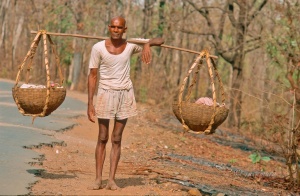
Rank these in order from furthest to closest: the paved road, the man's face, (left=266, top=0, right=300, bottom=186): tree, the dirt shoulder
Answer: (left=266, top=0, right=300, bottom=186): tree
the dirt shoulder
the paved road
the man's face

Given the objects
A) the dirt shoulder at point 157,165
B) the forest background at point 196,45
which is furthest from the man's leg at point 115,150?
the forest background at point 196,45

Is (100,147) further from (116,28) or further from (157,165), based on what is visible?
(157,165)

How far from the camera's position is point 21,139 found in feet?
40.1

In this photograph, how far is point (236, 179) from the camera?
1229 centimetres

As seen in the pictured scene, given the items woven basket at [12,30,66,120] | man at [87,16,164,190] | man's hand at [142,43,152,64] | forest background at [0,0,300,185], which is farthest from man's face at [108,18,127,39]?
forest background at [0,0,300,185]

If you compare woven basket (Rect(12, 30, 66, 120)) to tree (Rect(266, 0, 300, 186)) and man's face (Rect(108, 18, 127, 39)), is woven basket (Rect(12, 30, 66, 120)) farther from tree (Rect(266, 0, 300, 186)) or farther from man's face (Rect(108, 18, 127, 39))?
tree (Rect(266, 0, 300, 186))

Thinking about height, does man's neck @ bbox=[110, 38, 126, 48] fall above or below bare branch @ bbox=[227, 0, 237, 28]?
below

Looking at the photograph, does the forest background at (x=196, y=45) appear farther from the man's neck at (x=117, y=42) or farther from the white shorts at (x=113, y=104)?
the man's neck at (x=117, y=42)

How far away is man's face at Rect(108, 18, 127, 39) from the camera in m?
7.83

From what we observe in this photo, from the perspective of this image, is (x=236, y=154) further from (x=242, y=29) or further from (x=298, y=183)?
(x=242, y=29)

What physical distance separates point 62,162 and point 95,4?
2597 cm

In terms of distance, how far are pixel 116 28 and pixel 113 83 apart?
25.4 inches

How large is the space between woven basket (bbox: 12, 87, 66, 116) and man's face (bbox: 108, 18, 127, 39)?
46.5 inches

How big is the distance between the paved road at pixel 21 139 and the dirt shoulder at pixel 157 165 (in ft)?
0.69
